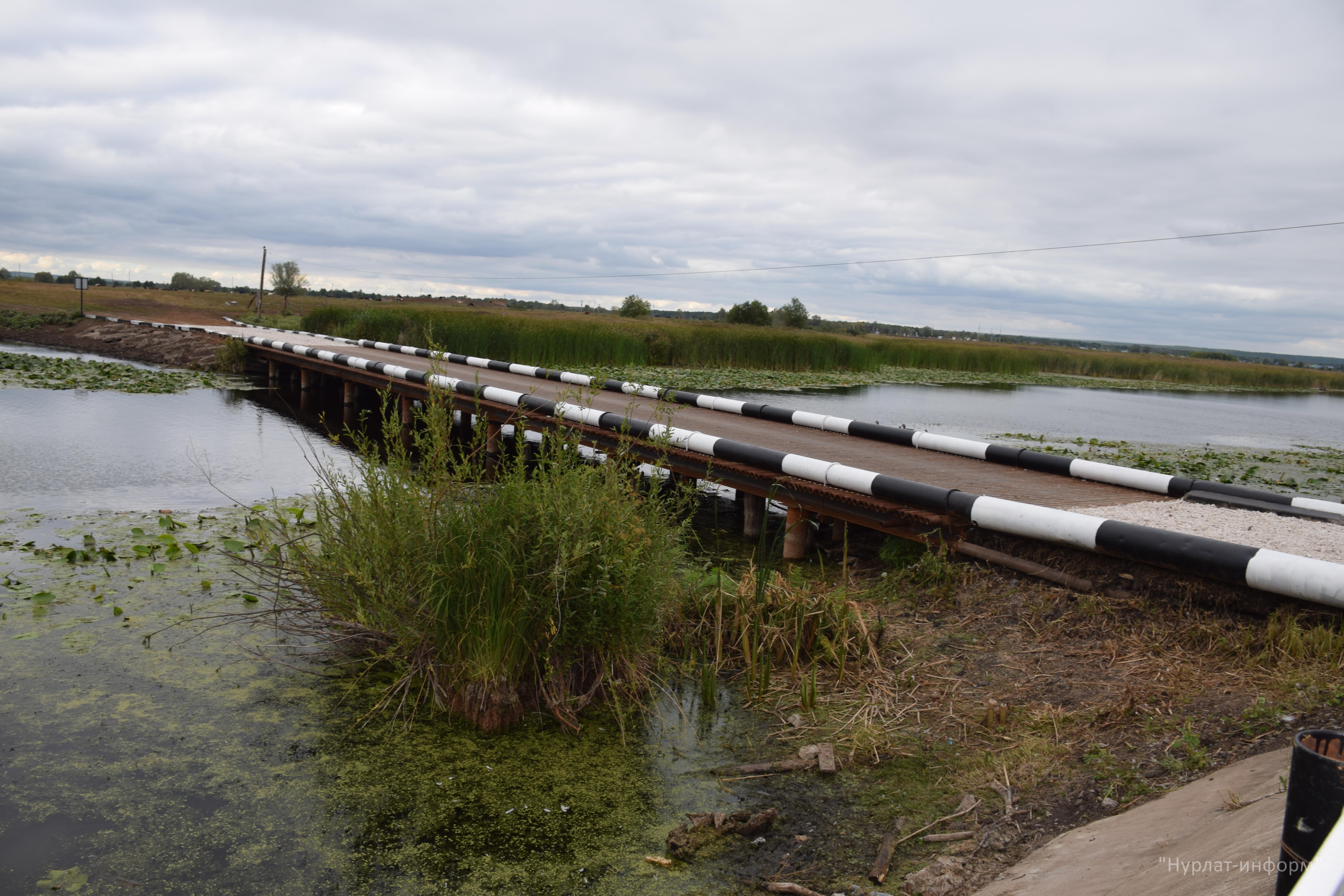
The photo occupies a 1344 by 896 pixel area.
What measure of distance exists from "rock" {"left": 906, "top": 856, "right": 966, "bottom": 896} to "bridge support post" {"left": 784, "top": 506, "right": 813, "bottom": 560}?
3.63 meters

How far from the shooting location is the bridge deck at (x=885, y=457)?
6.00 metres

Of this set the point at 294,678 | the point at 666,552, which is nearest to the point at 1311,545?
the point at 666,552

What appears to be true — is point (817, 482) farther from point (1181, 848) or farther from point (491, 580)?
point (1181, 848)

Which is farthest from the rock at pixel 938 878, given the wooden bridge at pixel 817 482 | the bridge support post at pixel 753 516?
the bridge support post at pixel 753 516

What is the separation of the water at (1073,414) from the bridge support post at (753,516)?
6.19 metres

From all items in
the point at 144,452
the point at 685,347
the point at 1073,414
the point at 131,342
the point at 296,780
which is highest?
the point at 685,347

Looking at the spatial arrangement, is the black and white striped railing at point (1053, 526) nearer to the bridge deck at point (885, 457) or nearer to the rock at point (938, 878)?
the bridge deck at point (885, 457)

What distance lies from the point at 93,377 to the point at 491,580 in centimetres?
1809

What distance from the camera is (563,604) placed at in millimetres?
3768

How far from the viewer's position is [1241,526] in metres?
5.26

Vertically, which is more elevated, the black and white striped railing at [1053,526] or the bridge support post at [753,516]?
the black and white striped railing at [1053,526]

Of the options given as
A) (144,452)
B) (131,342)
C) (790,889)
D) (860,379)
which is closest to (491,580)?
(790,889)

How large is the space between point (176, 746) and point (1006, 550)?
4.40 m

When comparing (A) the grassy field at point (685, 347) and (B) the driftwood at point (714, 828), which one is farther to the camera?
(A) the grassy field at point (685, 347)
